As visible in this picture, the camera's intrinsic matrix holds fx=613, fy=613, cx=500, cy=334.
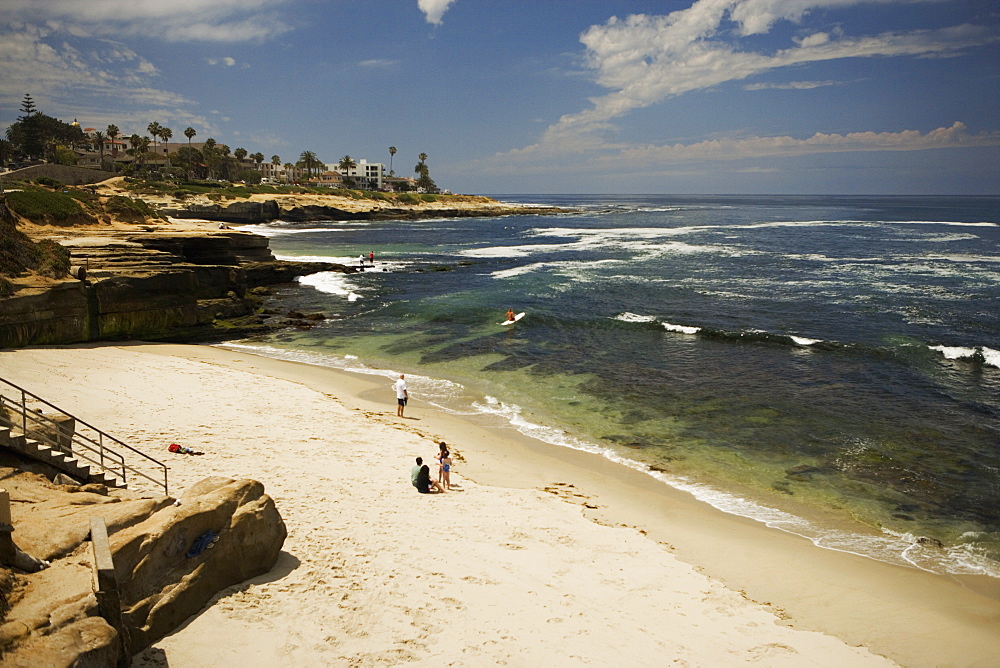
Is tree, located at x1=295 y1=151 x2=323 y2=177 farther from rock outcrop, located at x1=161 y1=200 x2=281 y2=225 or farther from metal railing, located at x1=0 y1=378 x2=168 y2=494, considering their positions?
metal railing, located at x1=0 y1=378 x2=168 y2=494

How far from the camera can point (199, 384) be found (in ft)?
61.8

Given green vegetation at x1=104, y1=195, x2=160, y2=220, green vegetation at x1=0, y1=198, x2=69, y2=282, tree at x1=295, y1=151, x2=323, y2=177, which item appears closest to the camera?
green vegetation at x1=0, y1=198, x2=69, y2=282

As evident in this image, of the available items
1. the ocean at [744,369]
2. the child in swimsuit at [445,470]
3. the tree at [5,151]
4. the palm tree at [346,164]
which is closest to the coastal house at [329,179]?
the palm tree at [346,164]

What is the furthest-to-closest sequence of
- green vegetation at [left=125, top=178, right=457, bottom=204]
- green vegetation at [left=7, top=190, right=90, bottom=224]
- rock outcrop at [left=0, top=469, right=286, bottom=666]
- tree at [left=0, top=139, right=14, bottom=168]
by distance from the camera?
tree at [left=0, top=139, right=14, bottom=168] < green vegetation at [left=125, top=178, right=457, bottom=204] < green vegetation at [left=7, top=190, right=90, bottom=224] < rock outcrop at [left=0, top=469, right=286, bottom=666]

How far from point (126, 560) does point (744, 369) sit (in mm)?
21595

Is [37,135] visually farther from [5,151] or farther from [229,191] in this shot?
[229,191]

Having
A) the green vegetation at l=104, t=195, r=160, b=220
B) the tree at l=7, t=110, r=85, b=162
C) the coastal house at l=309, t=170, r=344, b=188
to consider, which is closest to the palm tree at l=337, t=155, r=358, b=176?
the coastal house at l=309, t=170, r=344, b=188

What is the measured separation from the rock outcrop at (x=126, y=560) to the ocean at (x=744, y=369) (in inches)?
371

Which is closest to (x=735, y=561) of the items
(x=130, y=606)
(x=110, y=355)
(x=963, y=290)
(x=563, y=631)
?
(x=563, y=631)

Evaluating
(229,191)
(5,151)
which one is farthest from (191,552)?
(5,151)

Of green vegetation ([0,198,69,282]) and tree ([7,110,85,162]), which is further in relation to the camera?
tree ([7,110,85,162])

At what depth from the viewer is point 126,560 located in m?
6.82

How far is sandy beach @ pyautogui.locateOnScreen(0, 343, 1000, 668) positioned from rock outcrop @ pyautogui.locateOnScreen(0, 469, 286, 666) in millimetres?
365

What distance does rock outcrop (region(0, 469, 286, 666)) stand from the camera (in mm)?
5652
